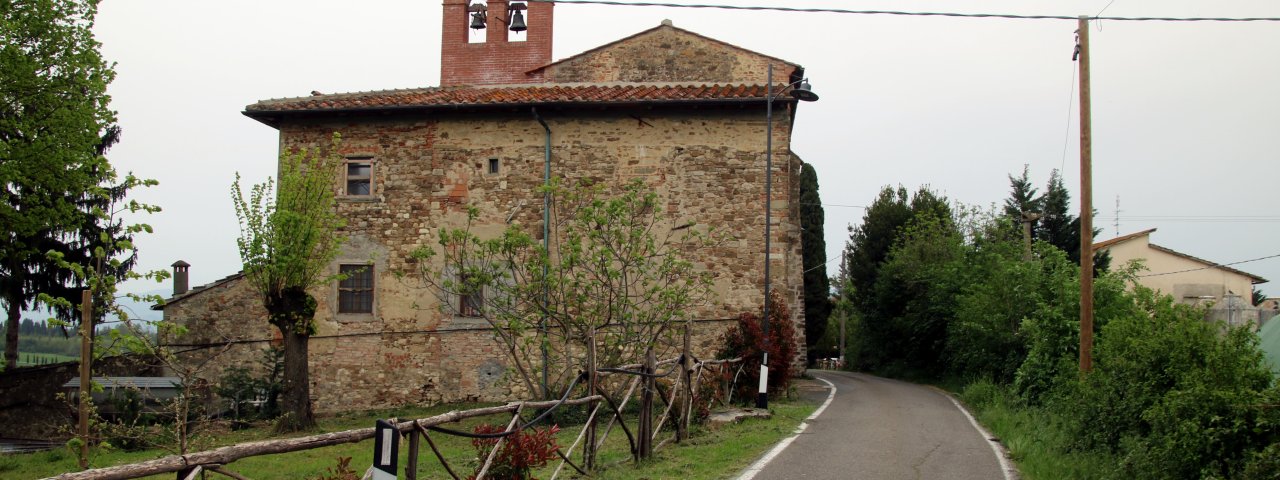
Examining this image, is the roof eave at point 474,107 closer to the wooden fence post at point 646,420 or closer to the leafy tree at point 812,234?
the wooden fence post at point 646,420

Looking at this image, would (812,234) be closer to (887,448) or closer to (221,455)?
(887,448)

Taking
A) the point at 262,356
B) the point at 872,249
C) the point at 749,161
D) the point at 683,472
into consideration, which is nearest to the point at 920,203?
the point at 872,249

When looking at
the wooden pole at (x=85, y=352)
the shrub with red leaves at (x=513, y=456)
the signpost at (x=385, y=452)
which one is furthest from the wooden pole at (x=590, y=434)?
the wooden pole at (x=85, y=352)

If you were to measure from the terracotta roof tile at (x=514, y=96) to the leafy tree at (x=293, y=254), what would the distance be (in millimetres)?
3033

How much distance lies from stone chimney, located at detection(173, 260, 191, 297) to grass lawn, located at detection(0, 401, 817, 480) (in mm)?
8225

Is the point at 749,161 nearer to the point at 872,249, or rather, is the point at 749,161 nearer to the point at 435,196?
the point at 435,196

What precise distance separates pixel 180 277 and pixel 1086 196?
69.3 ft

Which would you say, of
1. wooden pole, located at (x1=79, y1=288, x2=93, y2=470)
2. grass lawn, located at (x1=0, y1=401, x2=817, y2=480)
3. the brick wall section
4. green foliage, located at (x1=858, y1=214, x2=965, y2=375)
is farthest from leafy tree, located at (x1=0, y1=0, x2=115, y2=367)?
green foliage, located at (x1=858, y1=214, x2=965, y2=375)

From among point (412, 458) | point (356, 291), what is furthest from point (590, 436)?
point (356, 291)

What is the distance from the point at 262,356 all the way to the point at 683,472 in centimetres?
1255

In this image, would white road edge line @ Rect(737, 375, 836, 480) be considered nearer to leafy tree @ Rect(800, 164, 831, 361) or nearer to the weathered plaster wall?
leafy tree @ Rect(800, 164, 831, 361)

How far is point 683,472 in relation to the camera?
8703 millimetres

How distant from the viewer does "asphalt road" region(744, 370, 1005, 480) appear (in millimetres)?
8867

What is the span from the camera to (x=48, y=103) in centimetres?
1541
